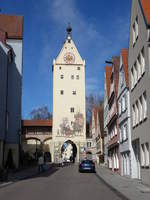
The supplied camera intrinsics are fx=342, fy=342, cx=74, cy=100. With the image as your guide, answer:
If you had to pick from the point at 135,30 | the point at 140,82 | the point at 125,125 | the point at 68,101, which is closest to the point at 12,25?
the point at 68,101

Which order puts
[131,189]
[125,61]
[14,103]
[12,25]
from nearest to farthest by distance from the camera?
[131,189], [125,61], [14,103], [12,25]

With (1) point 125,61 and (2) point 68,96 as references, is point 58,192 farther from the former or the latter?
(2) point 68,96

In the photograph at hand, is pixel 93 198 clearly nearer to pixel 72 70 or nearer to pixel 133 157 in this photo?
pixel 133 157

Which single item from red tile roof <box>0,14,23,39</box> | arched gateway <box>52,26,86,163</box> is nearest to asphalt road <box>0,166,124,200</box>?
red tile roof <box>0,14,23,39</box>

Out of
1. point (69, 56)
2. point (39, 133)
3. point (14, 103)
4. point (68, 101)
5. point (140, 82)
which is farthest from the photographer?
point (39, 133)

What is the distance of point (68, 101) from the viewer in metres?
72.6

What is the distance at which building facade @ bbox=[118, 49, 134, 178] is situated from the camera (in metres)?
25.3

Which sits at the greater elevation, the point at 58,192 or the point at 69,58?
the point at 69,58

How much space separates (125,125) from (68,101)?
45865 mm

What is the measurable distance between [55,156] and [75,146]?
5.17 metres

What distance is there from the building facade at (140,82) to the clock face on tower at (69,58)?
50312 millimetres

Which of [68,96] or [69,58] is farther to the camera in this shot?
[69,58]

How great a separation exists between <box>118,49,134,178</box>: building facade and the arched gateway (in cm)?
4114

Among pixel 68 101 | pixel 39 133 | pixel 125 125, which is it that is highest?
pixel 68 101
